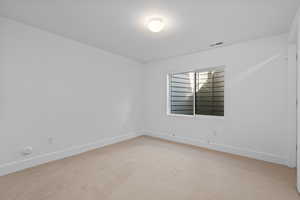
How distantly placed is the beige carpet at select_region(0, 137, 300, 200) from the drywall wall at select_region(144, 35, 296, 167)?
0.34 metres

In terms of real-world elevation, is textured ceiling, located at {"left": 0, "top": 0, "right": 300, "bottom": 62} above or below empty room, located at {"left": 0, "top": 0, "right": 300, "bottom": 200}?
above

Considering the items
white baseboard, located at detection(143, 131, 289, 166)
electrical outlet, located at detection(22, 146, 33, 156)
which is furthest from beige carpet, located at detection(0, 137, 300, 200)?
electrical outlet, located at detection(22, 146, 33, 156)

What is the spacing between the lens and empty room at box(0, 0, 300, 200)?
1.91 meters

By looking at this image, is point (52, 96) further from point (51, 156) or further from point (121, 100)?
point (121, 100)

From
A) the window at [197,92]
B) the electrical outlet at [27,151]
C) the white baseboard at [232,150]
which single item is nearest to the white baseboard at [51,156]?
the electrical outlet at [27,151]

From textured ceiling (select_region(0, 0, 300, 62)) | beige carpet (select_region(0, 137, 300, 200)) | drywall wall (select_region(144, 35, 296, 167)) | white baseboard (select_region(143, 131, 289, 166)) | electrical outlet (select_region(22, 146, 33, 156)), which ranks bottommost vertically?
beige carpet (select_region(0, 137, 300, 200))

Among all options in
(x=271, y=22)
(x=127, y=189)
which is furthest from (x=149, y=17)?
(x=127, y=189)

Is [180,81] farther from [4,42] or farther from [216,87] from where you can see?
[4,42]

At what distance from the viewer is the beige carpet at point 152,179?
174 centimetres

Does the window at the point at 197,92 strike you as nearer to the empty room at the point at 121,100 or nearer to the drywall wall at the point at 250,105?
the empty room at the point at 121,100

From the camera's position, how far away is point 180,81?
14.1 feet

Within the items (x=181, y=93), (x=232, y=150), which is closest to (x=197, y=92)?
(x=181, y=93)

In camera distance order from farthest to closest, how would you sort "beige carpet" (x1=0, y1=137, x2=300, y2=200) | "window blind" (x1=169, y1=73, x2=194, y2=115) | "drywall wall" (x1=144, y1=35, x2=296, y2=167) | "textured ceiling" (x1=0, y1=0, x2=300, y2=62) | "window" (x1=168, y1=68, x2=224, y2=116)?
"window blind" (x1=169, y1=73, x2=194, y2=115) → "window" (x1=168, y1=68, x2=224, y2=116) → "drywall wall" (x1=144, y1=35, x2=296, y2=167) → "textured ceiling" (x1=0, y1=0, x2=300, y2=62) → "beige carpet" (x1=0, y1=137, x2=300, y2=200)

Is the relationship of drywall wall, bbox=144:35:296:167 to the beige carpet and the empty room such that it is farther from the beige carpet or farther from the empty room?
the beige carpet
